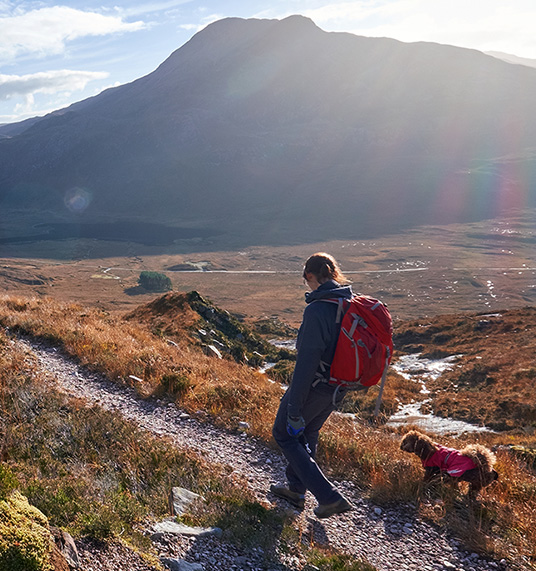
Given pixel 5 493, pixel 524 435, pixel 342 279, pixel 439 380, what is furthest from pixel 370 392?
pixel 5 493

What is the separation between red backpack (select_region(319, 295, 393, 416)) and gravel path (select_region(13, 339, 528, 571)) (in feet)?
5.04

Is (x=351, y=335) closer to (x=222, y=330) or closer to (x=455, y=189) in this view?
(x=222, y=330)

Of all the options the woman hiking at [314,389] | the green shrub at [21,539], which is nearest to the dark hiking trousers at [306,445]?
the woman hiking at [314,389]

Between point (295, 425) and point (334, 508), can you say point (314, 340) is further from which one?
point (334, 508)

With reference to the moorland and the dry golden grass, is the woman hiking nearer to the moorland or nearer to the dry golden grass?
the moorland

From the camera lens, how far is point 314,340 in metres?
4.22

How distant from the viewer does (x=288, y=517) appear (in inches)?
184

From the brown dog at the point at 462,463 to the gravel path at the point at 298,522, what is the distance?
0.57m

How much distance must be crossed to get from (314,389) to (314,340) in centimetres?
55

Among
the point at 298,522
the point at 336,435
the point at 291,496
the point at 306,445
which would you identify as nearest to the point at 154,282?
the point at 336,435

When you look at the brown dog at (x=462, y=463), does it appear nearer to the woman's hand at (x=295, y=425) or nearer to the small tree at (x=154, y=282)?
the woman's hand at (x=295, y=425)

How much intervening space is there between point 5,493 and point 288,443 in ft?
8.77

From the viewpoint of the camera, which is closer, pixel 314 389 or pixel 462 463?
pixel 314 389

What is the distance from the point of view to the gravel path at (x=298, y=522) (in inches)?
149
